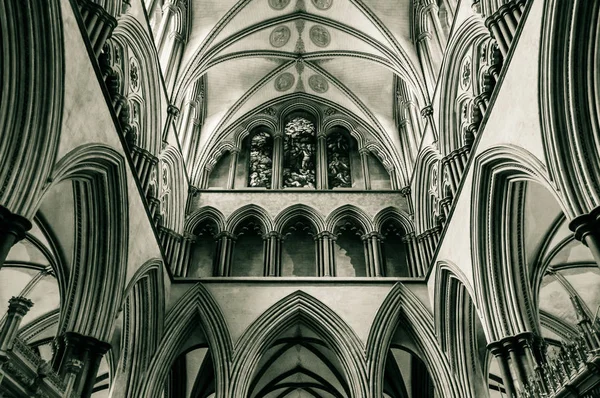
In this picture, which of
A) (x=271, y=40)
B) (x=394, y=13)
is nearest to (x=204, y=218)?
(x=271, y=40)

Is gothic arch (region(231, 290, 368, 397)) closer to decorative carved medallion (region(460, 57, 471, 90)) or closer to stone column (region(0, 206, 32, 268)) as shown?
decorative carved medallion (region(460, 57, 471, 90))

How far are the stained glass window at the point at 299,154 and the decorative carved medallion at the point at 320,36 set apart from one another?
2273 mm

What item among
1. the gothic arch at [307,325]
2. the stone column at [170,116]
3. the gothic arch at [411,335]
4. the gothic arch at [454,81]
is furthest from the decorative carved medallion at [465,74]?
the stone column at [170,116]

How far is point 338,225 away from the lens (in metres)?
13.7

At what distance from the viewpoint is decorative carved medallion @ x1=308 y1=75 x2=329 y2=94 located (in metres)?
16.6

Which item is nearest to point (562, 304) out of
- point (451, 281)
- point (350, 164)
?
point (451, 281)

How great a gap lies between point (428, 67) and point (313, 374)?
8.35 meters

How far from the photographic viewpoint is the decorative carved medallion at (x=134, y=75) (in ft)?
33.7

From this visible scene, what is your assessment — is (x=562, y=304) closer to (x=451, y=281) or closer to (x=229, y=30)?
(x=451, y=281)

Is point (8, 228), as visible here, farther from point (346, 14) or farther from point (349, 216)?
point (346, 14)

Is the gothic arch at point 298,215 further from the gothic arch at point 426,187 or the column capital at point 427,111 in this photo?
the column capital at point 427,111

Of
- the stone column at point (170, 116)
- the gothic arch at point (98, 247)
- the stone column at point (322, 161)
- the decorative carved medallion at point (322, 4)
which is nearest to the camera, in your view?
the gothic arch at point (98, 247)

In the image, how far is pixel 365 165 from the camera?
1520cm

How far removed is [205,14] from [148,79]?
4114 millimetres
